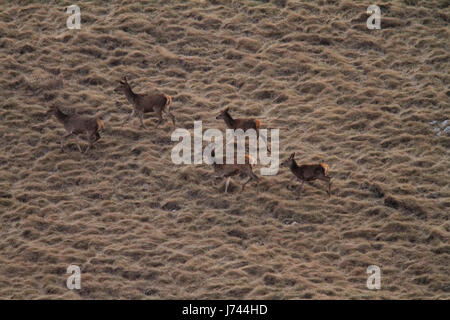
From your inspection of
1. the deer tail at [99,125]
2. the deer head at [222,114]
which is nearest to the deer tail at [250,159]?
the deer head at [222,114]

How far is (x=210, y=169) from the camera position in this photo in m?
21.6

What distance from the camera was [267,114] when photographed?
79.0 ft

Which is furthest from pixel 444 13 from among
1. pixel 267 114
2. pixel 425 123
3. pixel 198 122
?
pixel 198 122

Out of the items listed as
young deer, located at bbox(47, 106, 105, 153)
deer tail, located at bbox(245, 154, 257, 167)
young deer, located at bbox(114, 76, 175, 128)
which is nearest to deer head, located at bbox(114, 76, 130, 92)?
young deer, located at bbox(114, 76, 175, 128)

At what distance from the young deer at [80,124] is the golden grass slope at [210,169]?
0.63 meters

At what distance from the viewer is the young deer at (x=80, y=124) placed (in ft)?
71.7

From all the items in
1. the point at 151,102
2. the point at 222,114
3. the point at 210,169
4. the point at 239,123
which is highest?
the point at 151,102

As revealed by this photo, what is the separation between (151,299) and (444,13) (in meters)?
16.0

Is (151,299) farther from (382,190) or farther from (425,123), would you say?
(425,123)

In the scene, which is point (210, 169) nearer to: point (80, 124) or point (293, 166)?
point (293, 166)

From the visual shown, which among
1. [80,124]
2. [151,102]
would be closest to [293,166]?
[151,102]

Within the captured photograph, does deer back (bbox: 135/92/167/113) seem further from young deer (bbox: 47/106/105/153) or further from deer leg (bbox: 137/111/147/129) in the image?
young deer (bbox: 47/106/105/153)

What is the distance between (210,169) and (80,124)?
3595 mm

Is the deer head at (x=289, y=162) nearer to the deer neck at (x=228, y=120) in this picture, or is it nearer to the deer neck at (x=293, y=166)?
the deer neck at (x=293, y=166)
